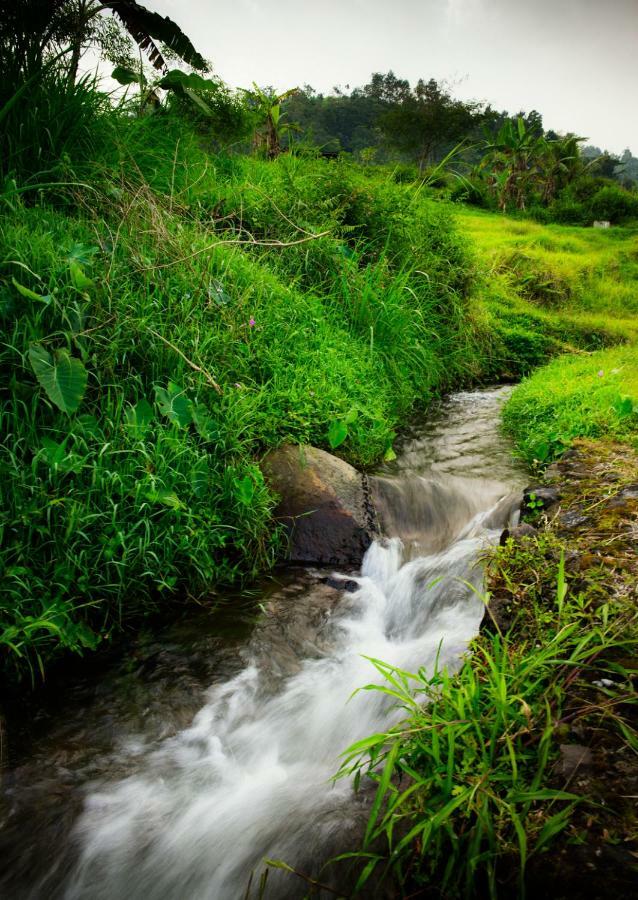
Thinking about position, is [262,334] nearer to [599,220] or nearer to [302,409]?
[302,409]

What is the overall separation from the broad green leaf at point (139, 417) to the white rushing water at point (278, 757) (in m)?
1.38

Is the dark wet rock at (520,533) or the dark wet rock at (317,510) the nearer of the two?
the dark wet rock at (520,533)

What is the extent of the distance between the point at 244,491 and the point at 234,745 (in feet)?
4.46

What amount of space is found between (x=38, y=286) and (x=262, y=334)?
65.6 inches

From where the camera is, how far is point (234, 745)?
2469 millimetres

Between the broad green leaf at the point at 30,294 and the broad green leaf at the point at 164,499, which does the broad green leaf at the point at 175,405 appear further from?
the broad green leaf at the point at 30,294

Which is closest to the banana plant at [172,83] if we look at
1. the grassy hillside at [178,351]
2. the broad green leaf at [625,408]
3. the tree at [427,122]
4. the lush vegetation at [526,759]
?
the grassy hillside at [178,351]

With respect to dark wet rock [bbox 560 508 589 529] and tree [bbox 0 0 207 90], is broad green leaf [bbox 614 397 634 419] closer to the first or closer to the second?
dark wet rock [bbox 560 508 589 529]

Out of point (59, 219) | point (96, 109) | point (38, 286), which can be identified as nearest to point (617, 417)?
point (38, 286)

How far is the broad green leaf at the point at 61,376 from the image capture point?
294cm

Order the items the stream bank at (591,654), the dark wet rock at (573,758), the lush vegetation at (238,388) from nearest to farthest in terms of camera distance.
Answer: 1. the stream bank at (591,654)
2. the dark wet rock at (573,758)
3. the lush vegetation at (238,388)

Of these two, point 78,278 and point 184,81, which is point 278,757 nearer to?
point 78,278

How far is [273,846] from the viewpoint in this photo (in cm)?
201

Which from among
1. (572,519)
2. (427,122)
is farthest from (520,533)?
(427,122)
